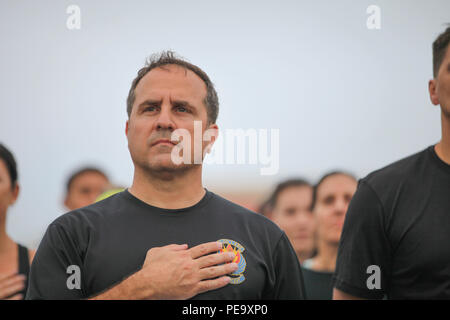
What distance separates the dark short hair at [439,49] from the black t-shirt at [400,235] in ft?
1.26

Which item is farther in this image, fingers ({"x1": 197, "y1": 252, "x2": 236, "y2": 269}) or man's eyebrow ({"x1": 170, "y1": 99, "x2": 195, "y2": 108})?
man's eyebrow ({"x1": 170, "y1": 99, "x2": 195, "y2": 108})

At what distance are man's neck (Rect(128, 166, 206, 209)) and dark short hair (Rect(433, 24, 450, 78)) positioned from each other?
3.83 ft

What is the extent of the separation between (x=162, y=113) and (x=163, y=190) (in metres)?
0.32

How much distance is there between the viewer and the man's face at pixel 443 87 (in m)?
2.04

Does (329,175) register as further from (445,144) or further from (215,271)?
(215,271)

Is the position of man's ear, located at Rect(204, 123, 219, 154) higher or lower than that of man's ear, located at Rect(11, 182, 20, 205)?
higher

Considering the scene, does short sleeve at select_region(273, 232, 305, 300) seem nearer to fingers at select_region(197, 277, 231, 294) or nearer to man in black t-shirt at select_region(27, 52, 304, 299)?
man in black t-shirt at select_region(27, 52, 304, 299)

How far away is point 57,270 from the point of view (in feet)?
5.82

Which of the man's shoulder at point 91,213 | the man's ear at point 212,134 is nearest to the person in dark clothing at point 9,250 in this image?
the man's shoulder at point 91,213

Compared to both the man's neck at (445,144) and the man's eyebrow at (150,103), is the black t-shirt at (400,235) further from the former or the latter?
the man's eyebrow at (150,103)

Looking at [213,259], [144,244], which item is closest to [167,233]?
[144,244]

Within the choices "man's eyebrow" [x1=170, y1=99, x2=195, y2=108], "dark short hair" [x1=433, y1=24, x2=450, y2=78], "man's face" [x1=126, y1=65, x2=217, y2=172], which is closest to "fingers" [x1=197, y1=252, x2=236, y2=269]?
"man's face" [x1=126, y1=65, x2=217, y2=172]

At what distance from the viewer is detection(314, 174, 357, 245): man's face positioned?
8.45 ft
